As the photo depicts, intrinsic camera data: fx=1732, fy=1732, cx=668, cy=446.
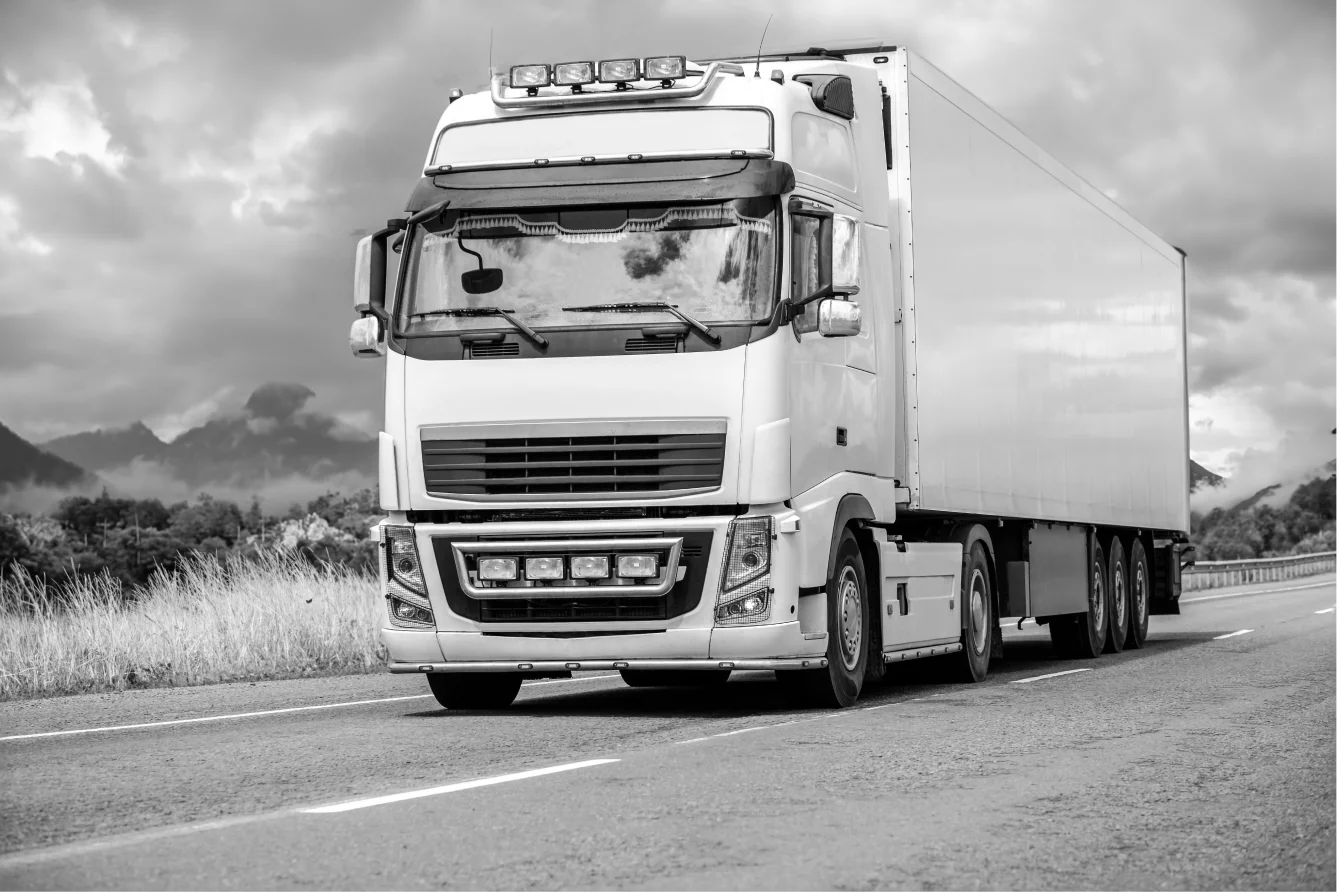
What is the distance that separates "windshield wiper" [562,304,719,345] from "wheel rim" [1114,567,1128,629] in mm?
10066

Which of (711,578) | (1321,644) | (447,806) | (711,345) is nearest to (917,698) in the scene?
(711,578)

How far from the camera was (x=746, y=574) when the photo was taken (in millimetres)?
10211

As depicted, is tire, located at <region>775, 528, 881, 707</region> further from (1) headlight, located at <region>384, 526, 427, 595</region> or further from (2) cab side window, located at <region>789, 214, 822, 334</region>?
(1) headlight, located at <region>384, 526, 427, 595</region>

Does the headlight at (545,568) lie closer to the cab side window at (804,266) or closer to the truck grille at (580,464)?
the truck grille at (580,464)

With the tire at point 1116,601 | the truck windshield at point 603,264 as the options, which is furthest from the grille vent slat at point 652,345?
the tire at point 1116,601

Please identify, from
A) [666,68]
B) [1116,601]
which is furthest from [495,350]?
[1116,601]

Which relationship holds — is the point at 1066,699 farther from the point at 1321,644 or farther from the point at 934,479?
the point at 1321,644

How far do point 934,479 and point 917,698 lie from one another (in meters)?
1.70

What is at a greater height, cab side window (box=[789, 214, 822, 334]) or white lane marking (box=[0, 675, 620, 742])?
cab side window (box=[789, 214, 822, 334])

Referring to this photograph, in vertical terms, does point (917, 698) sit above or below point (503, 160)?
below

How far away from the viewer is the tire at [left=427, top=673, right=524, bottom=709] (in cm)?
1117

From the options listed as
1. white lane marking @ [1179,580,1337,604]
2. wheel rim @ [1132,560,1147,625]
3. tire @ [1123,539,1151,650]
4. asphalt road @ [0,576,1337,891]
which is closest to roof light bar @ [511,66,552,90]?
asphalt road @ [0,576,1337,891]

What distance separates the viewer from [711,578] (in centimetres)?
1021

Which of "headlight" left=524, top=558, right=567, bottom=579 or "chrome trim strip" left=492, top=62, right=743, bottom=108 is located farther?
"chrome trim strip" left=492, top=62, right=743, bottom=108
